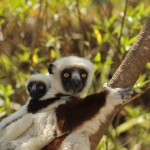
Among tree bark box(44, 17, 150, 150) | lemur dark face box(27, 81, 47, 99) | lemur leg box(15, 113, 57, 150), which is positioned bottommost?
lemur leg box(15, 113, 57, 150)

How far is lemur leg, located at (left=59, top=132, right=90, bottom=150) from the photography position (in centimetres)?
324

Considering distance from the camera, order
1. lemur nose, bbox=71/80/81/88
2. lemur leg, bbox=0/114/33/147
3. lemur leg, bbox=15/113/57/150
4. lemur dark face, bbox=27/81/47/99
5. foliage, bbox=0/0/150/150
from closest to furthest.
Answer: lemur leg, bbox=15/113/57/150
lemur leg, bbox=0/114/33/147
lemur nose, bbox=71/80/81/88
lemur dark face, bbox=27/81/47/99
foliage, bbox=0/0/150/150

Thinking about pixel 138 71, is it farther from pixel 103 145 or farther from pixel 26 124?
pixel 103 145

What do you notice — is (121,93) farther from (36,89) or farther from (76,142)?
(36,89)

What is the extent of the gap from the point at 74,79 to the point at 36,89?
0.44 metres

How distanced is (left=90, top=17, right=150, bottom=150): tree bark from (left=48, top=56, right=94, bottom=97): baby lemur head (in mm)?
419

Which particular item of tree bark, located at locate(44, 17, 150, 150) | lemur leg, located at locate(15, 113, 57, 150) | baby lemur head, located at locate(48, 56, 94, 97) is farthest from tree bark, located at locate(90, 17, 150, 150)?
baby lemur head, located at locate(48, 56, 94, 97)

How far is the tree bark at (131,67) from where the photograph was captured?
3.30 m

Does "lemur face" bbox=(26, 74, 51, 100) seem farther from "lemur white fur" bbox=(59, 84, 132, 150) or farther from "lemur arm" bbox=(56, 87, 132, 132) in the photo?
"lemur white fur" bbox=(59, 84, 132, 150)

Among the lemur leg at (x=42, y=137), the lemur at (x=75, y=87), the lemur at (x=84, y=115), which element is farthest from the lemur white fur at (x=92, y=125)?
the lemur at (x=75, y=87)

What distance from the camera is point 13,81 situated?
5.58m

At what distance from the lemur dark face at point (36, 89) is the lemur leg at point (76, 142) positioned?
1.86 ft

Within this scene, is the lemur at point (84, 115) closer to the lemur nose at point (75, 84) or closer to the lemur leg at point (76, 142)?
the lemur leg at point (76, 142)

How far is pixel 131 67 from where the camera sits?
3.34 m
